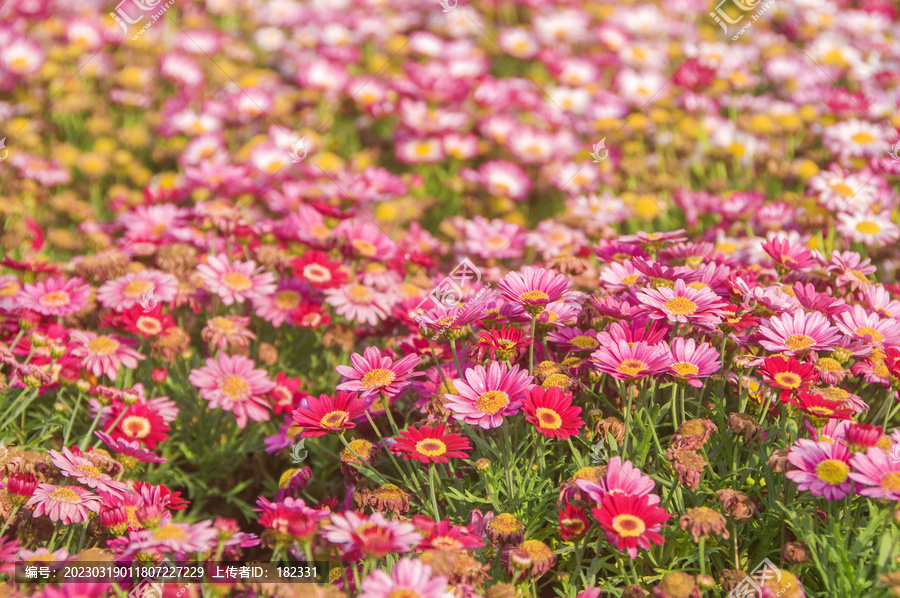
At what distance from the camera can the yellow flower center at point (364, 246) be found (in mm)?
3330

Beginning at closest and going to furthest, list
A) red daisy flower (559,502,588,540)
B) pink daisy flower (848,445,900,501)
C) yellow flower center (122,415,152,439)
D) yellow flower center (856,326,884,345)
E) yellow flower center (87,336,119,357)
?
pink daisy flower (848,445,900,501) < red daisy flower (559,502,588,540) < yellow flower center (856,326,884,345) < yellow flower center (122,415,152,439) < yellow flower center (87,336,119,357)

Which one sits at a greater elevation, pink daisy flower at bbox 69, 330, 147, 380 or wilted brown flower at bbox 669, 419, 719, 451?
pink daisy flower at bbox 69, 330, 147, 380

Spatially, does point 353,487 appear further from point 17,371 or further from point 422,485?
point 17,371

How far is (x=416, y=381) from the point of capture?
8.85 ft

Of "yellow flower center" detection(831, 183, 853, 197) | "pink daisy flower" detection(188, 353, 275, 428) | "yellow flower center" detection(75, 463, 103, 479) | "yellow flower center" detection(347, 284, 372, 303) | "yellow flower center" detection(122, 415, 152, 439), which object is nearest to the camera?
"yellow flower center" detection(75, 463, 103, 479)

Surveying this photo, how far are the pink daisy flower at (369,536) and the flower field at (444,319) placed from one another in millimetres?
13

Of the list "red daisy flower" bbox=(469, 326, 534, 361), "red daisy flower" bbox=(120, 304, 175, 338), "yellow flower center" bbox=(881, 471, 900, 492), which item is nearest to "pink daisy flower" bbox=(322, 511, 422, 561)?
"red daisy flower" bbox=(469, 326, 534, 361)

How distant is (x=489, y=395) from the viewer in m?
2.18

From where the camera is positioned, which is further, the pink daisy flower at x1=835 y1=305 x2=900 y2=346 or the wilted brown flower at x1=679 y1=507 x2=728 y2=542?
the pink daisy flower at x1=835 y1=305 x2=900 y2=346

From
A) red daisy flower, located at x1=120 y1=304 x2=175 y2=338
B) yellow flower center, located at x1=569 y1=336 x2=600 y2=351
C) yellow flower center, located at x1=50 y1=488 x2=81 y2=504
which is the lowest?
yellow flower center, located at x1=50 y1=488 x2=81 y2=504

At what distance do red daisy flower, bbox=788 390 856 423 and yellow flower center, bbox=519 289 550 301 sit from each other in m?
0.78

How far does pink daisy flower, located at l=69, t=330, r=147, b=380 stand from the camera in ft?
9.18

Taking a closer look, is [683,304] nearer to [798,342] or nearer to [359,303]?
[798,342]

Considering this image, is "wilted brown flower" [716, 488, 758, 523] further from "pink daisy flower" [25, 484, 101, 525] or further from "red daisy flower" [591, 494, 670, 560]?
"pink daisy flower" [25, 484, 101, 525]
